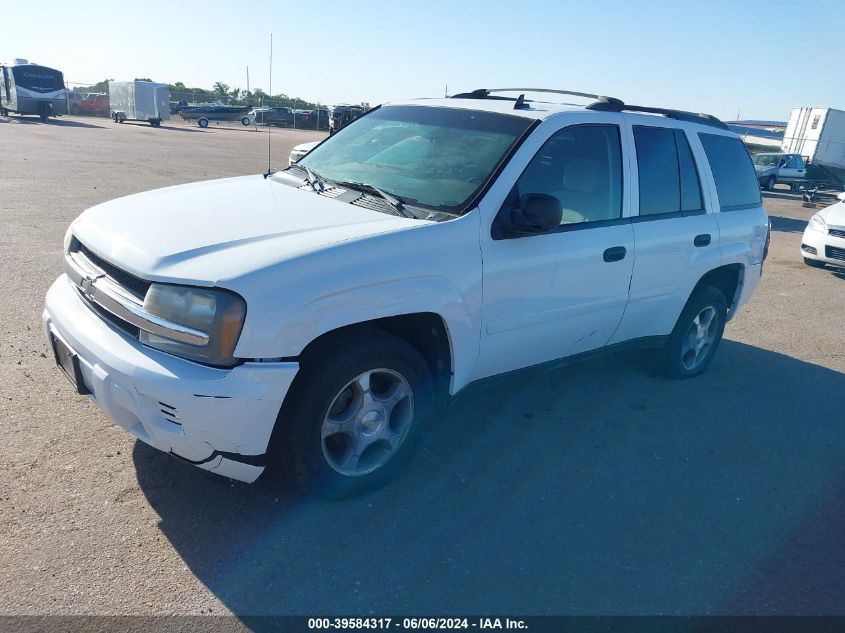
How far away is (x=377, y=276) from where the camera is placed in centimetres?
299

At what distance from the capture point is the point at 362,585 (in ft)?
9.20

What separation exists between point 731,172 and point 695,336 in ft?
4.31

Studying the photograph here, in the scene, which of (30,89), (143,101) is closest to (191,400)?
(30,89)

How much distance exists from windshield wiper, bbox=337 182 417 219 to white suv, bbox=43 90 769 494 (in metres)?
0.01

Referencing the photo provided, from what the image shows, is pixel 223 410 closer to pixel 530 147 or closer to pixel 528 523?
pixel 528 523

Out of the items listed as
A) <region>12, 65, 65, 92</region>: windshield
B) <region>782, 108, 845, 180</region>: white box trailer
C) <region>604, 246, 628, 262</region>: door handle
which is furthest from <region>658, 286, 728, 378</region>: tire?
<region>12, 65, 65, 92</region>: windshield

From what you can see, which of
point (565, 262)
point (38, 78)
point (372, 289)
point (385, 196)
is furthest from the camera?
point (38, 78)

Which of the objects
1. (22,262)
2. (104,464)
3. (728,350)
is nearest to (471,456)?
(104,464)

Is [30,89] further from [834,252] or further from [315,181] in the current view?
[315,181]

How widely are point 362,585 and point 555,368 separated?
1.93 metres

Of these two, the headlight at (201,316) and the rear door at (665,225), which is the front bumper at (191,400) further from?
the rear door at (665,225)

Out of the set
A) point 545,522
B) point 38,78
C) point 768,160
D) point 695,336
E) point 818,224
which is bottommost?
point 545,522

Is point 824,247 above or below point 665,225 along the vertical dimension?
below

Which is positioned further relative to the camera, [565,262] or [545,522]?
[565,262]
